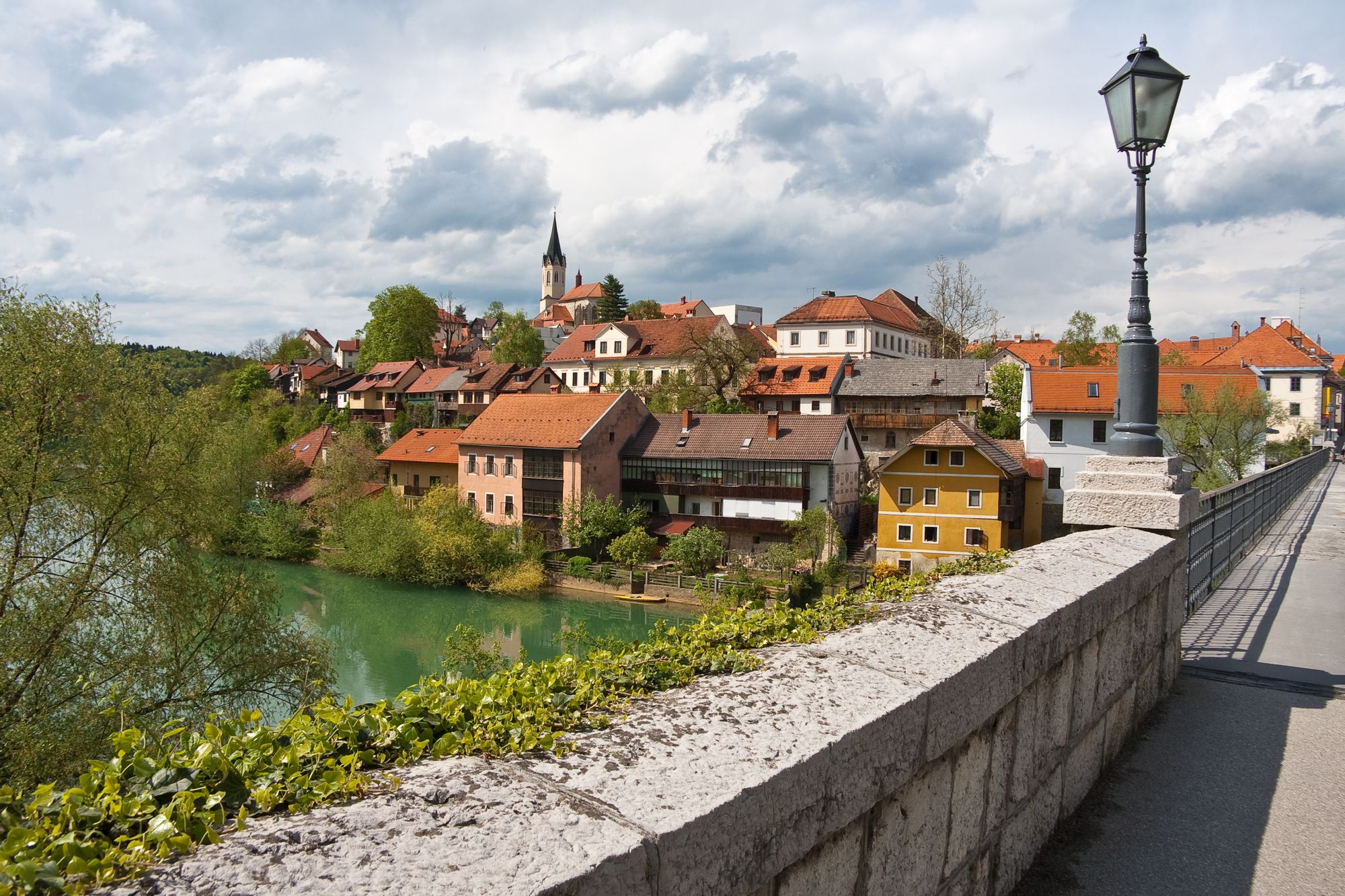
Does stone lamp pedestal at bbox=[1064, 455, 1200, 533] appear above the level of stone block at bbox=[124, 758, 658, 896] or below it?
above

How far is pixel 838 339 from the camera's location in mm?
63594

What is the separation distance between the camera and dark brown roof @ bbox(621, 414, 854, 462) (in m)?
40.9

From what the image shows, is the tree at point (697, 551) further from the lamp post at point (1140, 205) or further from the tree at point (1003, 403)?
the lamp post at point (1140, 205)

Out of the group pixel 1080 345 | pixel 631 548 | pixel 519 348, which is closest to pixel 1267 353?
pixel 1080 345

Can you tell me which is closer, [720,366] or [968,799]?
[968,799]

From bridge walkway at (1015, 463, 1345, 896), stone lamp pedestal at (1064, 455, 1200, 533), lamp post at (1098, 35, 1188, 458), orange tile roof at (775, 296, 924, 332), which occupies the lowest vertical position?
bridge walkway at (1015, 463, 1345, 896)

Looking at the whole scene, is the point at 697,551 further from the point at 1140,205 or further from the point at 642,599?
the point at 1140,205

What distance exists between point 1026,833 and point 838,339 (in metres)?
61.7

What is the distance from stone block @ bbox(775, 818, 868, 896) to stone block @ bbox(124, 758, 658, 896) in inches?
23.8

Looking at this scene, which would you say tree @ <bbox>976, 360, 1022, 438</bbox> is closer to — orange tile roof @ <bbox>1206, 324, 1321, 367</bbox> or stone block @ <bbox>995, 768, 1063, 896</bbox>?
orange tile roof @ <bbox>1206, 324, 1321, 367</bbox>

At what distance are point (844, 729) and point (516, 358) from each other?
77.1 meters

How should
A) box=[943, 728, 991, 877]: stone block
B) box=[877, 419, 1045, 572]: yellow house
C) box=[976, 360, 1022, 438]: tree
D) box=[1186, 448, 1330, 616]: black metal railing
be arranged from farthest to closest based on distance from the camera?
box=[976, 360, 1022, 438]: tree, box=[877, 419, 1045, 572]: yellow house, box=[1186, 448, 1330, 616]: black metal railing, box=[943, 728, 991, 877]: stone block

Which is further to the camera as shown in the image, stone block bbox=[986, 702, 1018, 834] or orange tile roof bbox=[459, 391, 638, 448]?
orange tile roof bbox=[459, 391, 638, 448]

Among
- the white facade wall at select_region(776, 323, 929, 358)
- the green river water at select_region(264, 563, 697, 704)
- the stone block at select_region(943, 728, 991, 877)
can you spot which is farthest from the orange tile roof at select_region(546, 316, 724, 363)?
the stone block at select_region(943, 728, 991, 877)
